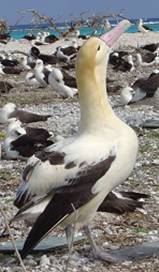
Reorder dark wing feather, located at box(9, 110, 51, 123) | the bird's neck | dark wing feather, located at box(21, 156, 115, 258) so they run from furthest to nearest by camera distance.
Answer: dark wing feather, located at box(9, 110, 51, 123) → the bird's neck → dark wing feather, located at box(21, 156, 115, 258)

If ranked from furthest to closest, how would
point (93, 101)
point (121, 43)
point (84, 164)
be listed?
point (121, 43), point (93, 101), point (84, 164)

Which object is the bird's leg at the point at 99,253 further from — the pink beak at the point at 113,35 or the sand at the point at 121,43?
the sand at the point at 121,43

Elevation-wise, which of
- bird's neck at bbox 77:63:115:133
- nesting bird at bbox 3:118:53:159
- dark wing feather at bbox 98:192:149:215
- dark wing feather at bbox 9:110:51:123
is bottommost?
dark wing feather at bbox 9:110:51:123

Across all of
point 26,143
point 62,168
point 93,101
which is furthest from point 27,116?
point 62,168

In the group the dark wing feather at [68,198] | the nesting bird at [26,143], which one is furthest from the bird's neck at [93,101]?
the nesting bird at [26,143]

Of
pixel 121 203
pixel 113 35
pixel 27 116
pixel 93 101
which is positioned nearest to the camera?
pixel 93 101

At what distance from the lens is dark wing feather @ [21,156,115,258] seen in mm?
5027

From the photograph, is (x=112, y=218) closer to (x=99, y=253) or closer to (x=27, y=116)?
(x=99, y=253)

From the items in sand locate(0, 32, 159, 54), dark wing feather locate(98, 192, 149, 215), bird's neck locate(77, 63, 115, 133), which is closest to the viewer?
bird's neck locate(77, 63, 115, 133)

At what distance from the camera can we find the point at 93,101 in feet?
17.3

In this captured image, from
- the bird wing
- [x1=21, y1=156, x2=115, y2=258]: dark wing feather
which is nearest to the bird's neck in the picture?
the bird wing

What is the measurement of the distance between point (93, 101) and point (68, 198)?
0.74 metres

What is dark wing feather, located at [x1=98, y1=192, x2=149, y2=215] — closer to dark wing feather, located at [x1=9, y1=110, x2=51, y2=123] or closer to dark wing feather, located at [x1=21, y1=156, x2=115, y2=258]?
dark wing feather, located at [x1=21, y1=156, x2=115, y2=258]

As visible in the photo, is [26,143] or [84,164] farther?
[26,143]
